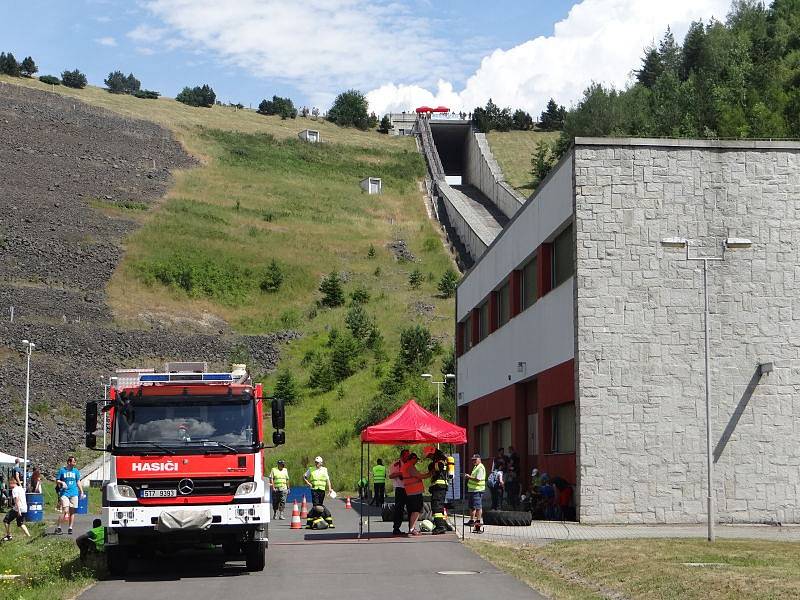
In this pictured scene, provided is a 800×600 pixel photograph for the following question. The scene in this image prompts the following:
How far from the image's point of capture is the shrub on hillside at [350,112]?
174 meters

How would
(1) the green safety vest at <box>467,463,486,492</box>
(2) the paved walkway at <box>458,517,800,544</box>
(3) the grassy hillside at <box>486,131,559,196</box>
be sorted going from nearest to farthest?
1. (2) the paved walkway at <box>458,517,800,544</box>
2. (1) the green safety vest at <box>467,463,486,492</box>
3. (3) the grassy hillside at <box>486,131,559,196</box>

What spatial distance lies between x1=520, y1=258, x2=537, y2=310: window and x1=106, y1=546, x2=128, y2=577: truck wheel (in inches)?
817

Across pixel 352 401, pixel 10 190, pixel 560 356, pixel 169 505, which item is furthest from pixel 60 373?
pixel 169 505

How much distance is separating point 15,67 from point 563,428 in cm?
14431

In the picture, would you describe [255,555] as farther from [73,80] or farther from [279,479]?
[73,80]

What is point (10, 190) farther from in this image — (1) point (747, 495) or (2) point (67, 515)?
(1) point (747, 495)

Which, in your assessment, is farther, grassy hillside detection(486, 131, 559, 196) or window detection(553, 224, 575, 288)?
grassy hillside detection(486, 131, 559, 196)

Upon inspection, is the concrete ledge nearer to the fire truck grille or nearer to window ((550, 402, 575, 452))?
window ((550, 402, 575, 452))

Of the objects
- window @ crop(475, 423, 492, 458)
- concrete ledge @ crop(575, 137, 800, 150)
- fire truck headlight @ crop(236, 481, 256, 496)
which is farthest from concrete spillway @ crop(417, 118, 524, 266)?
fire truck headlight @ crop(236, 481, 256, 496)

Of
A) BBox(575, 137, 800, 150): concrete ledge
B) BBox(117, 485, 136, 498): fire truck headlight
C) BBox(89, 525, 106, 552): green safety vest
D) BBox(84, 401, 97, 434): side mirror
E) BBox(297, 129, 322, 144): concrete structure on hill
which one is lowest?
BBox(89, 525, 106, 552): green safety vest

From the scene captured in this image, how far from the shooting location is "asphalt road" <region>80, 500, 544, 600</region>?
15.4m

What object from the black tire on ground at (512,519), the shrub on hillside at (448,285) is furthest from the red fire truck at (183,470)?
the shrub on hillside at (448,285)

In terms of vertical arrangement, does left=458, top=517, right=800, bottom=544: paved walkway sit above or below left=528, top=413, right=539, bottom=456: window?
below

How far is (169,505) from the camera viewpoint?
18.0 m
